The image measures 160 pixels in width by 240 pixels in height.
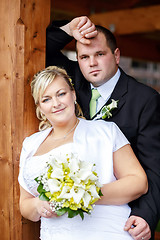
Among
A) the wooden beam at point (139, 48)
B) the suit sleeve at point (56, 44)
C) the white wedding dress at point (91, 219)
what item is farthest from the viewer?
the wooden beam at point (139, 48)

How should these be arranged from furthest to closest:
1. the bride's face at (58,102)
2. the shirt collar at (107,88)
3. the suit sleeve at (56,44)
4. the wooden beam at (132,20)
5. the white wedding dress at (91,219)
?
1. the wooden beam at (132,20)
2. the suit sleeve at (56,44)
3. the shirt collar at (107,88)
4. the bride's face at (58,102)
5. the white wedding dress at (91,219)

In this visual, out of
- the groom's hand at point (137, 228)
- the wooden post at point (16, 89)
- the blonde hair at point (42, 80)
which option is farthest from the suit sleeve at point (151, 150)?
the wooden post at point (16, 89)

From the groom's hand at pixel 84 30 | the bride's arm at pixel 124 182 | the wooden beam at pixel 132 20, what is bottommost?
the bride's arm at pixel 124 182

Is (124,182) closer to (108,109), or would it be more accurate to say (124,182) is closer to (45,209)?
(45,209)

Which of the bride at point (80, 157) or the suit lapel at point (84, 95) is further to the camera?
the suit lapel at point (84, 95)

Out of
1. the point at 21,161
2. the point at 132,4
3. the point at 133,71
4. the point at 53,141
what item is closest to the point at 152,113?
the point at 53,141

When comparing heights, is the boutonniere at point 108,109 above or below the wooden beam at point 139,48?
below

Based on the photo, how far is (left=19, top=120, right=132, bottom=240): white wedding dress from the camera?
91.2 inches

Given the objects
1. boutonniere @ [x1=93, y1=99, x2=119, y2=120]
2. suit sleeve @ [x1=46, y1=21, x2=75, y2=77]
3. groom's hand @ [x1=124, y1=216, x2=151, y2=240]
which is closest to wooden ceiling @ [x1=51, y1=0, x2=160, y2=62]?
suit sleeve @ [x1=46, y1=21, x2=75, y2=77]

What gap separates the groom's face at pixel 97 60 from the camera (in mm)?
2750

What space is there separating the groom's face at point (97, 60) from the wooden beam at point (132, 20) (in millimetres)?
3277

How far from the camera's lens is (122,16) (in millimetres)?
6230

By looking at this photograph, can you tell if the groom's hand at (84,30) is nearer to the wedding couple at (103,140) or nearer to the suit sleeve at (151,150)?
the wedding couple at (103,140)

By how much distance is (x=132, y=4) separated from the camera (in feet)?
22.7
